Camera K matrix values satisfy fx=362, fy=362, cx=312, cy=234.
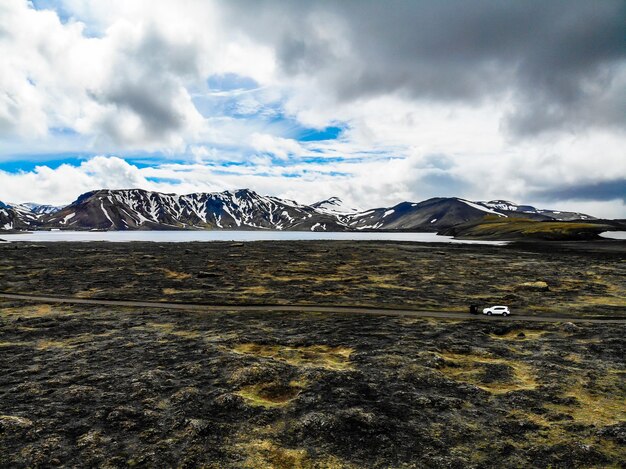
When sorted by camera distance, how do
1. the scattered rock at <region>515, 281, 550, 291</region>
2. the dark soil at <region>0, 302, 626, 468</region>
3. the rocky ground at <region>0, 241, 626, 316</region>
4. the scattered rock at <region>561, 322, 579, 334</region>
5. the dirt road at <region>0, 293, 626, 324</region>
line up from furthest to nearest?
the scattered rock at <region>515, 281, 550, 291</region>, the rocky ground at <region>0, 241, 626, 316</region>, the dirt road at <region>0, 293, 626, 324</region>, the scattered rock at <region>561, 322, 579, 334</region>, the dark soil at <region>0, 302, 626, 468</region>

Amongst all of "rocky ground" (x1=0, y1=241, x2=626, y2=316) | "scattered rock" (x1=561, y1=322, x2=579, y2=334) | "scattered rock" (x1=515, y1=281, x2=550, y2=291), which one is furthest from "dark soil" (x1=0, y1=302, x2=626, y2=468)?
"scattered rock" (x1=515, y1=281, x2=550, y2=291)

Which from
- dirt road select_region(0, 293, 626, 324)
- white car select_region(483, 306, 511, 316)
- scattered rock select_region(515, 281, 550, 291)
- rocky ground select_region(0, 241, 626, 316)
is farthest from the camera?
scattered rock select_region(515, 281, 550, 291)

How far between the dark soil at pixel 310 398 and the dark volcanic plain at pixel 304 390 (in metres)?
0.07

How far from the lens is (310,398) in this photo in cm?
1583

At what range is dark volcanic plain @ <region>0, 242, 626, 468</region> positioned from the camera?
11938 mm

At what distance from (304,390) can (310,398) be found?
94 cm

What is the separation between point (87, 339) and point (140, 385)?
10877 mm

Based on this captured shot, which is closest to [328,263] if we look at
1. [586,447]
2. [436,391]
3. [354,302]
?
[354,302]

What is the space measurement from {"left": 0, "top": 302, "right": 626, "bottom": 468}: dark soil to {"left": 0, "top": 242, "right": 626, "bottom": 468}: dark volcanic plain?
0.07m

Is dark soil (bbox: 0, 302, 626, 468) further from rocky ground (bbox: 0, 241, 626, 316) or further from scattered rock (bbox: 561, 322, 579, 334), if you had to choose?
rocky ground (bbox: 0, 241, 626, 316)

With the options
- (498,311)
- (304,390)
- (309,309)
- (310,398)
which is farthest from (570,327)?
(310,398)

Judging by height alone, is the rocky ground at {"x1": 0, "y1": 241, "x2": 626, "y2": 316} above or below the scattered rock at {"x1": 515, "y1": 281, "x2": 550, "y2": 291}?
below

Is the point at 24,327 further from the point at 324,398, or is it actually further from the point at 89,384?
the point at 324,398

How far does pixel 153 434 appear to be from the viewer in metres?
12.9
